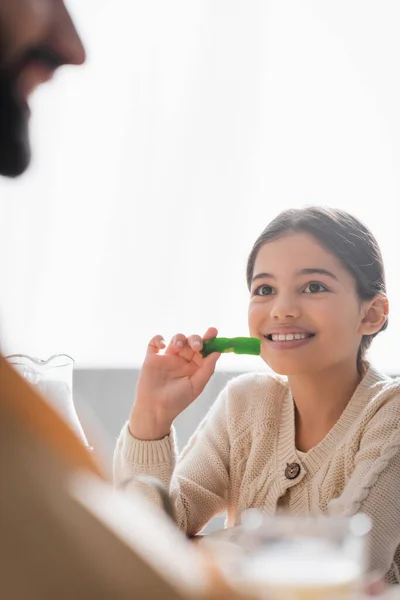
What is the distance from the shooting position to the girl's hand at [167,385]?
1448 mm

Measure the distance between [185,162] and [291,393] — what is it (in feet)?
3.86

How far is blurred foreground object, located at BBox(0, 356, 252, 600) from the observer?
0.24m

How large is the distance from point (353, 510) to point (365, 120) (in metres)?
1.54


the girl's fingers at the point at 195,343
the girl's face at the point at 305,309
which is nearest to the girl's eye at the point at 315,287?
the girl's face at the point at 305,309

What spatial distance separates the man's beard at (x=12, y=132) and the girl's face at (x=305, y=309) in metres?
0.89

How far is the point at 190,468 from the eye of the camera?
5.03ft

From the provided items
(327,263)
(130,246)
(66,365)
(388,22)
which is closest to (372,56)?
(388,22)

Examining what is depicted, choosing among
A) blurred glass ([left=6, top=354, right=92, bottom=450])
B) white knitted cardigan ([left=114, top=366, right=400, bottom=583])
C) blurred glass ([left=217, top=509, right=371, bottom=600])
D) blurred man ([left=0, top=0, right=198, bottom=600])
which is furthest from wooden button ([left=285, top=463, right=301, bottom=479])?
blurred man ([left=0, top=0, right=198, bottom=600])

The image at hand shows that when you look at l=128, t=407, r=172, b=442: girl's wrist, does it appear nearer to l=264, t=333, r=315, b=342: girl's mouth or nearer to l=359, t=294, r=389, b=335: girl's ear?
l=264, t=333, r=315, b=342: girl's mouth

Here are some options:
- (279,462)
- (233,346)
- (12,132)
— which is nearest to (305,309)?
(233,346)

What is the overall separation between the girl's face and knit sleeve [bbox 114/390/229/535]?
0.21 metres

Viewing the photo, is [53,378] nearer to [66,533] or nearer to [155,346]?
[155,346]

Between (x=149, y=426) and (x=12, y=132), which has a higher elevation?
(x=12, y=132)

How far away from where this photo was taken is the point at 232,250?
101 inches
